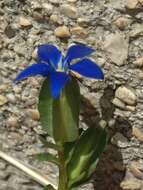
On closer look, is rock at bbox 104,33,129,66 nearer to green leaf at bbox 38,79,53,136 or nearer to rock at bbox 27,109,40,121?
→ green leaf at bbox 38,79,53,136

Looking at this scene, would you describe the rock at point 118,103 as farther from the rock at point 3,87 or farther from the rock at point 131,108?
the rock at point 3,87

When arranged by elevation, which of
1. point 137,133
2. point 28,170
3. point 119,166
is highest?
point 137,133

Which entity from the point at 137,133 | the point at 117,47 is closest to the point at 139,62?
the point at 117,47

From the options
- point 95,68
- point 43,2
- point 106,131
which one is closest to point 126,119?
point 106,131

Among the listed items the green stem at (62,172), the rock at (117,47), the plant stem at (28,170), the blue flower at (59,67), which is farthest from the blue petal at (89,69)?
the plant stem at (28,170)

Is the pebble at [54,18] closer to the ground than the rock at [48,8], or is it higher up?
closer to the ground

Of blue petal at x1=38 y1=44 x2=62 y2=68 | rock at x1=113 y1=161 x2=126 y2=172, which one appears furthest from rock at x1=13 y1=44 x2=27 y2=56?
rock at x1=113 y1=161 x2=126 y2=172

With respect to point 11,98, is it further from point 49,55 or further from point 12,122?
point 49,55
